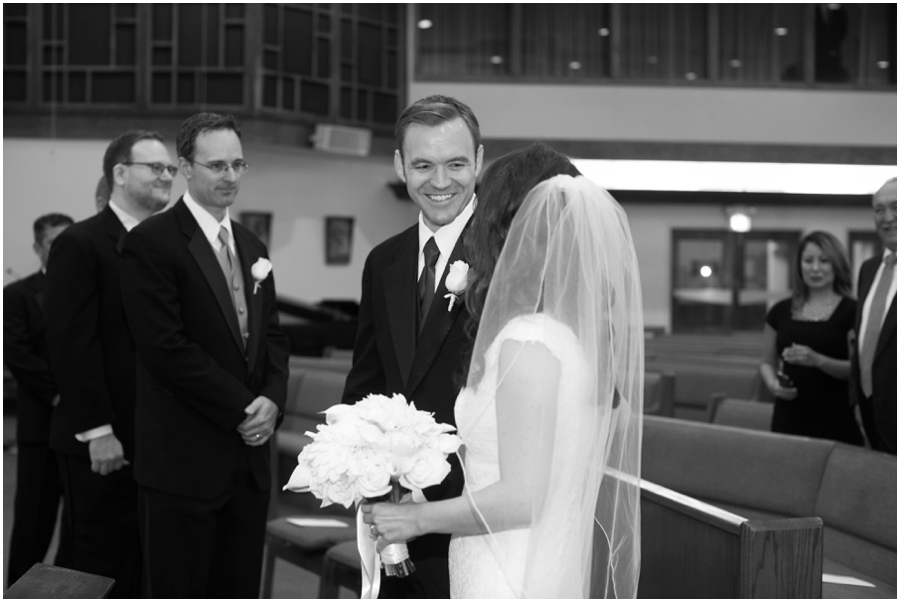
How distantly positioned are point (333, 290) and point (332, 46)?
3143 mm

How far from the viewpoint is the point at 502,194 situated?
170 cm

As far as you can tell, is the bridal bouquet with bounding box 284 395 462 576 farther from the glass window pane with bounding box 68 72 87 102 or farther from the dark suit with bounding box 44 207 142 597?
the glass window pane with bounding box 68 72 87 102

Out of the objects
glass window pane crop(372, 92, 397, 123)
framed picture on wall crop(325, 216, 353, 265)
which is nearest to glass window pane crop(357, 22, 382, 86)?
glass window pane crop(372, 92, 397, 123)

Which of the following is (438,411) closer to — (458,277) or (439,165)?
(458,277)

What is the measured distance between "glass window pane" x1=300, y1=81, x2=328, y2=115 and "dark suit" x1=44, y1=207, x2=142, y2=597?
8.91 meters

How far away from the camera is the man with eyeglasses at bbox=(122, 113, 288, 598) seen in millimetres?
2469

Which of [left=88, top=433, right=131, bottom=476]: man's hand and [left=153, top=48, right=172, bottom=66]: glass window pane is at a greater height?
[left=153, top=48, right=172, bottom=66]: glass window pane

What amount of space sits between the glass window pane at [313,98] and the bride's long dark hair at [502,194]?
10.2m

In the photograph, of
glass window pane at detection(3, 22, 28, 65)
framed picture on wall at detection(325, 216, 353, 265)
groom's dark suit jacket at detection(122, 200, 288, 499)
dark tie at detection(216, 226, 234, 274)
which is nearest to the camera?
groom's dark suit jacket at detection(122, 200, 288, 499)

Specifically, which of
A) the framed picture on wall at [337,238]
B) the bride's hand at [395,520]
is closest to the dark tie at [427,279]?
the bride's hand at [395,520]

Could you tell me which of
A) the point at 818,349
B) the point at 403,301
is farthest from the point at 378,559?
the point at 818,349

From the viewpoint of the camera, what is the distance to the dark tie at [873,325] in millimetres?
3480

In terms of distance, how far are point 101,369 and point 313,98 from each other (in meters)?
9.26

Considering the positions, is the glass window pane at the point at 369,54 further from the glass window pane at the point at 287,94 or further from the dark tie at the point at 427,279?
the dark tie at the point at 427,279
